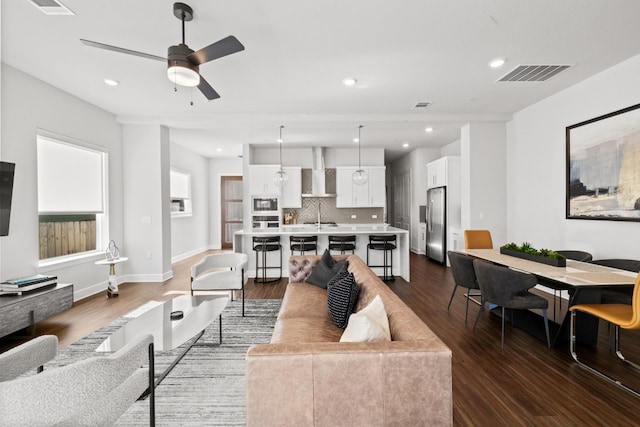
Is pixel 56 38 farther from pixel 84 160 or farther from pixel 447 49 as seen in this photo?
pixel 447 49

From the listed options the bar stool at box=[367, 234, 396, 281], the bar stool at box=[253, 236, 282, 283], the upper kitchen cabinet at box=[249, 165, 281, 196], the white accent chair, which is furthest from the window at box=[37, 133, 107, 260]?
the bar stool at box=[367, 234, 396, 281]

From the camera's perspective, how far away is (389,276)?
5.56 m

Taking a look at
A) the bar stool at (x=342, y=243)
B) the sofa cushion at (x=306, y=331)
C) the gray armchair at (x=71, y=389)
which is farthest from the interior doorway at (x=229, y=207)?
the gray armchair at (x=71, y=389)

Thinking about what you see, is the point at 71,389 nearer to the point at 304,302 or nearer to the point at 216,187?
the point at 304,302

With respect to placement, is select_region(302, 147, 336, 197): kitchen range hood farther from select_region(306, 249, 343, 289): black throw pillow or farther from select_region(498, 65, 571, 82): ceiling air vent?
select_region(498, 65, 571, 82): ceiling air vent

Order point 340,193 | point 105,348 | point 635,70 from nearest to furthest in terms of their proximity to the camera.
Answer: point 105,348
point 635,70
point 340,193

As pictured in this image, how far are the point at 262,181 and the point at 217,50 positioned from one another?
5.32 meters

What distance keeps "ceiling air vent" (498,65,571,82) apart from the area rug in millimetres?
4294

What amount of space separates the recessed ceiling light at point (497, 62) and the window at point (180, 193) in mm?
6973

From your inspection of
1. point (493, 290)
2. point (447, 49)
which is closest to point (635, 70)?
point (447, 49)

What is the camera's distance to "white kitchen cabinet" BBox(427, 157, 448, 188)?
268 inches

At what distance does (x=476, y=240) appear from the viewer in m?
4.58

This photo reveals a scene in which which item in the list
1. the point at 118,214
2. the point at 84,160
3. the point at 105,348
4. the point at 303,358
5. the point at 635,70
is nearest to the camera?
the point at 303,358

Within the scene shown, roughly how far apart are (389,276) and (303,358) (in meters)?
4.61
